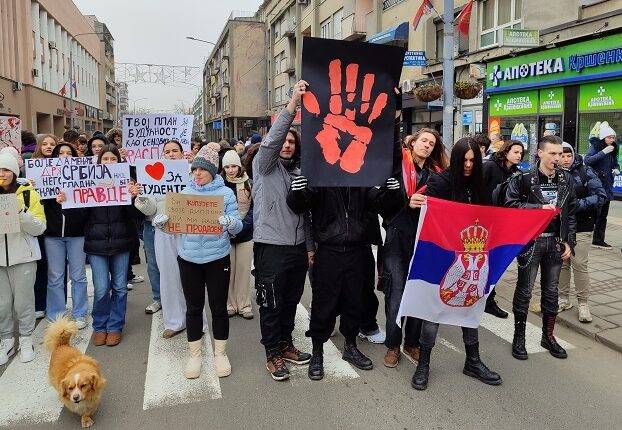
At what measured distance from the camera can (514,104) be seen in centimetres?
1672

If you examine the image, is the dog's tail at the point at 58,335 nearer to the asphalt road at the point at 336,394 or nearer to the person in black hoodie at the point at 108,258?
the asphalt road at the point at 336,394

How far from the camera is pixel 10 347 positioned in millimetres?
4828

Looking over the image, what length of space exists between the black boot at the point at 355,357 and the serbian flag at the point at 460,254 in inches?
25.2

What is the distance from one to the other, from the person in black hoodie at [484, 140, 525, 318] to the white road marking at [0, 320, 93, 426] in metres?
4.40

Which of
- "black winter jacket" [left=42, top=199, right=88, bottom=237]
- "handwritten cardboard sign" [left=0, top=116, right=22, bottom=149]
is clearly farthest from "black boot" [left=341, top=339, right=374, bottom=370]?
"handwritten cardboard sign" [left=0, top=116, right=22, bottom=149]

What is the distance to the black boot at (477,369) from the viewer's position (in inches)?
166

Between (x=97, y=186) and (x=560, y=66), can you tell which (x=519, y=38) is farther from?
(x=97, y=186)

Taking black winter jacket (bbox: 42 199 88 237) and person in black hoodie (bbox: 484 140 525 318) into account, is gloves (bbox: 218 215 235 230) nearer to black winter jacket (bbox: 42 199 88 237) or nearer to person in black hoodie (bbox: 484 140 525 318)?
black winter jacket (bbox: 42 199 88 237)

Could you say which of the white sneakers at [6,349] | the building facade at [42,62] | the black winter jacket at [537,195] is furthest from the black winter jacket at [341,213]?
the building facade at [42,62]

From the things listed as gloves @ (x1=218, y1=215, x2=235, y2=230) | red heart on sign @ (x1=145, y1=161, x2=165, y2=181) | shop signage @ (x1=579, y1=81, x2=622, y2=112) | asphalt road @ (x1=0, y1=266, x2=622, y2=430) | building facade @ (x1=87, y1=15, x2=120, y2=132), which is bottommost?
asphalt road @ (x1=0, y1=266, x2=622, y2=430)

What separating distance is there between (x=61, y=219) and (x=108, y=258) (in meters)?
0.61

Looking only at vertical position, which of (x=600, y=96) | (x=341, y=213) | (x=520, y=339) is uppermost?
(x=600, y=96)

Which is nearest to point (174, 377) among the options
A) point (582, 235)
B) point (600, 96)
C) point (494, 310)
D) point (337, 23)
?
point (494, 310)

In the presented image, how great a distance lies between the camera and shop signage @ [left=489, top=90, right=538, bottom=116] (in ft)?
52.3
